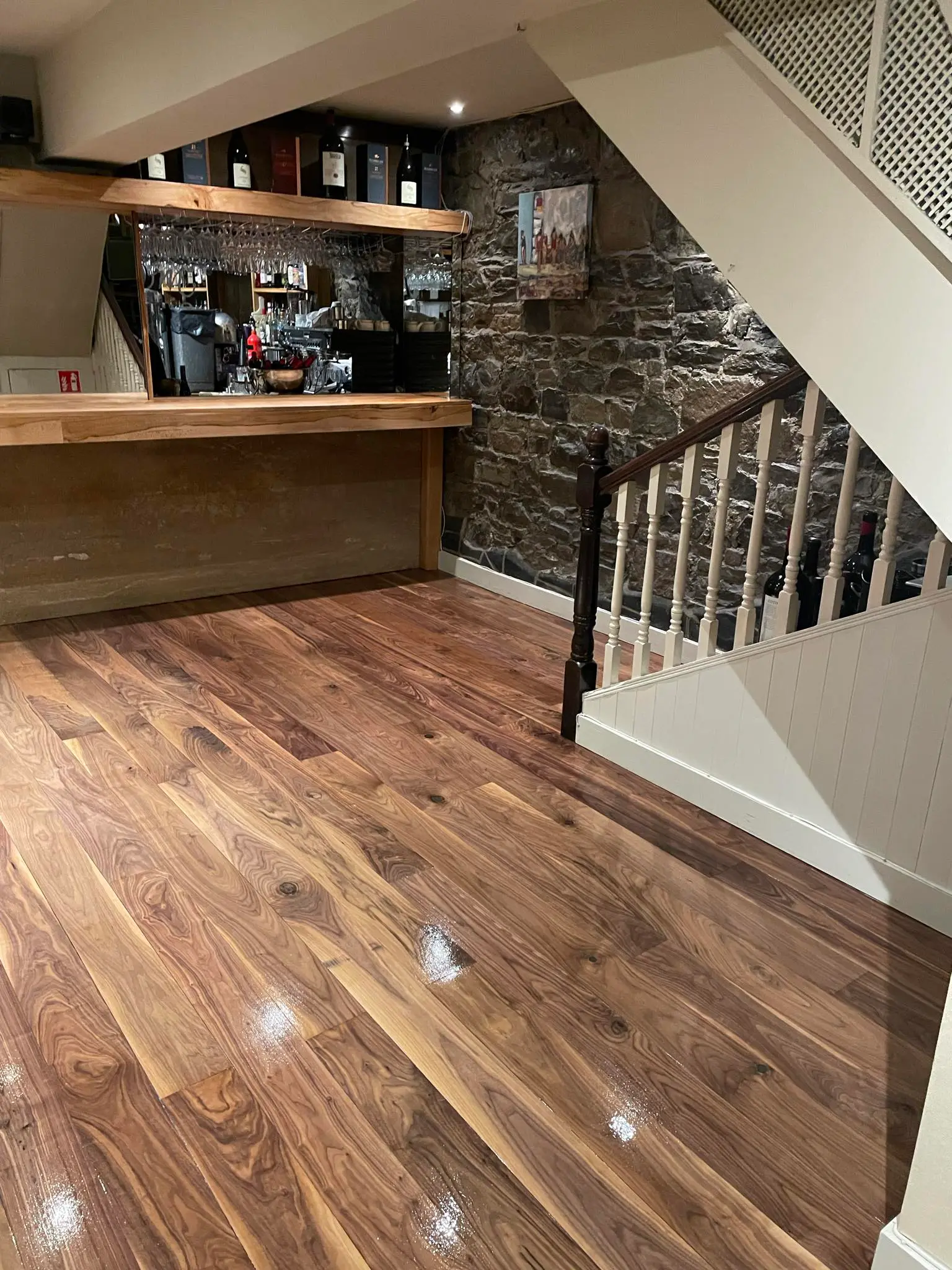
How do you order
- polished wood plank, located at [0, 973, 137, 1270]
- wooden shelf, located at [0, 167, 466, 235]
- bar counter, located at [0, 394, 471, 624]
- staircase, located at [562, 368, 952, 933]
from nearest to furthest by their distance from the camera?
1. polished wood plank, located at [0, 973, 137, 1270]
2. staircase, located at [562, 368, 952, 933]
3. wooden shelf, located at [0, 167, 466, 235]
4. bar counter, located at [0, 394, 471, 624]

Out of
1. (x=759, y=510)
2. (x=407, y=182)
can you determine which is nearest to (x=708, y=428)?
(x=759, y=510)

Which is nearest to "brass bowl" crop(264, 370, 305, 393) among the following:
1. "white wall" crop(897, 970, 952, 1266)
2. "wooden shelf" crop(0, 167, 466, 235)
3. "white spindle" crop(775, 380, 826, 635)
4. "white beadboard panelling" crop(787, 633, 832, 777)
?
"wooden shelf" crop(0, 167, 466, 235)

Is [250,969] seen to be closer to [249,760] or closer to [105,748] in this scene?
[249,760]

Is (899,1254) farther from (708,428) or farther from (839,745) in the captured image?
(708,428)

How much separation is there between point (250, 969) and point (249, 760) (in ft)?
3.53

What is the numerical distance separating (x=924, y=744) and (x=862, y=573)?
0.66 metres

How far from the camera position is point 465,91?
4.07 m

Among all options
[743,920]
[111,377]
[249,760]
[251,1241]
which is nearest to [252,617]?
[111,377]

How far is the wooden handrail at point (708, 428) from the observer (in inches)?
97.8

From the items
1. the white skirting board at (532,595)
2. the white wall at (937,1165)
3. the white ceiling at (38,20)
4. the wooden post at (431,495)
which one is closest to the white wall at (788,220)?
the white wall at (937,1165)

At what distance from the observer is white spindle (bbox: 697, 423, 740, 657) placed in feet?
8.87

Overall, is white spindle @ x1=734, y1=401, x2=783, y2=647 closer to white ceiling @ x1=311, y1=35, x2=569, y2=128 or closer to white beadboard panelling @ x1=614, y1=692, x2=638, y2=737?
white beadboard panelling @ x1=614, y1=692, x2=638, y2=737

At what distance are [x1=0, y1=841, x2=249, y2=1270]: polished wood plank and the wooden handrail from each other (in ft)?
6.95

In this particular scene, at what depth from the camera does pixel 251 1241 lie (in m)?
1.51
